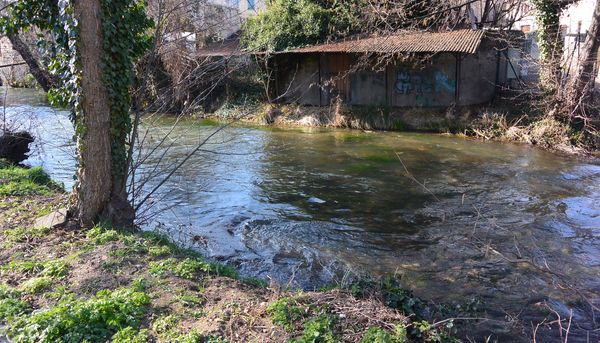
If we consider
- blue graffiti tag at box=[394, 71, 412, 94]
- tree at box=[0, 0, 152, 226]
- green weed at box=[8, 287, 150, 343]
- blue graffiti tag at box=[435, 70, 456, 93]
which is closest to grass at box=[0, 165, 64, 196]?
tree at box=[0, 0, 152, 226]

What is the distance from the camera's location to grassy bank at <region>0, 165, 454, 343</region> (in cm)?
483

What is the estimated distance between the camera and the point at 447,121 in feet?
67.4

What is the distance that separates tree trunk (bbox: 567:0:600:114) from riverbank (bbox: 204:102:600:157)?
3.05ft

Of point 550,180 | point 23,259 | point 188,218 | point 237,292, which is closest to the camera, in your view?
point 237,292

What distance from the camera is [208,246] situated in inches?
362

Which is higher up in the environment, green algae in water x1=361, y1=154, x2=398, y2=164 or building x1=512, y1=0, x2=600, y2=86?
building x1=512, y1=0, x2=600, y2=86

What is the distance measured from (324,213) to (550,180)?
644 cm

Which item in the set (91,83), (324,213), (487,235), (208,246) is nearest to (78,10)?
(91,83)

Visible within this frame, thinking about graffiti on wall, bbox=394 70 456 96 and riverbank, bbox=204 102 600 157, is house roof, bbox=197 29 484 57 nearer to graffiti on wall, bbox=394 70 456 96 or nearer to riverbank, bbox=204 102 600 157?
graffiti on wall, bbox=394 70 456 96

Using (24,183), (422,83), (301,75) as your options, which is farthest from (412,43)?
(24,183)

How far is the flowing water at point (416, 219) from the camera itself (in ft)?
24.3

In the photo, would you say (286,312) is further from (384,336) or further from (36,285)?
(36,285)

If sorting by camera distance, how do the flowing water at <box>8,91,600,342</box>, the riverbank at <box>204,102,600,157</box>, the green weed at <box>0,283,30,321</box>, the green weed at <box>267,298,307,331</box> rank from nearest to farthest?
1. the green weed at <box>267,298,307,331</box>
2. the green weed at <box>0,283,30,321</box>
3. the flowing water at <box>8,91,600,342</box>
4. the riverbank at <box>204,102,600,157</box>

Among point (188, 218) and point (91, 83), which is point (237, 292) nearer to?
point (91, 83)
